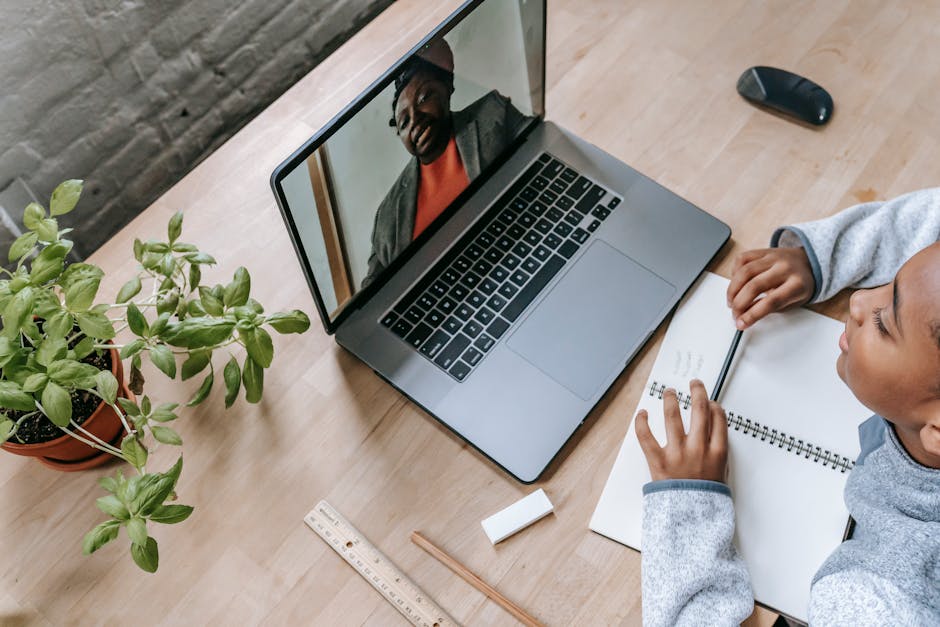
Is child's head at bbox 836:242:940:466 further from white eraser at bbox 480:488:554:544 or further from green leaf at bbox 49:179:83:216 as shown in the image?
green leaf at bbox 49:179:83:216

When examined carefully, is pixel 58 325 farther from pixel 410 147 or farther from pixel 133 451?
pixel 410 147

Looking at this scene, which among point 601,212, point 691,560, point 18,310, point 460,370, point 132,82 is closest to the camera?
point 18,310

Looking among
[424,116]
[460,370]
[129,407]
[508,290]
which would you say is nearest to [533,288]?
[508,290]

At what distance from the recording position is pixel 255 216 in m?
0.94

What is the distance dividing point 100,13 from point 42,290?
0.78 metres

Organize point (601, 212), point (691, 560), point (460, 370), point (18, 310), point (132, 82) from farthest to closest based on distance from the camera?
point (132, 82), point (601, 212), point (460, 370), point (691, 560), point (18, 310)

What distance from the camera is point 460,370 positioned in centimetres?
81

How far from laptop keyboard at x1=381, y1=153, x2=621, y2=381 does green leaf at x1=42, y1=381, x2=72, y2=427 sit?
0.33 meters

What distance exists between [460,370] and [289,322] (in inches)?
8.0

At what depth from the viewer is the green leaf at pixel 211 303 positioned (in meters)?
0.68

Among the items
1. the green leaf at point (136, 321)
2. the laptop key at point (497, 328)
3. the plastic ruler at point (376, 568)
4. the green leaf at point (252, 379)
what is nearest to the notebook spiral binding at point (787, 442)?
the laptop key at point (497, 328)

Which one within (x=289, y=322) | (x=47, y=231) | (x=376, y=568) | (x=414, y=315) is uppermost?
(x=47, y=231)

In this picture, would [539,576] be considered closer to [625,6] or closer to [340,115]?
[340,115]

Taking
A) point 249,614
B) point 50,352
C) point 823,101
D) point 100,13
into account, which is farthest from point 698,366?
point 100,13
